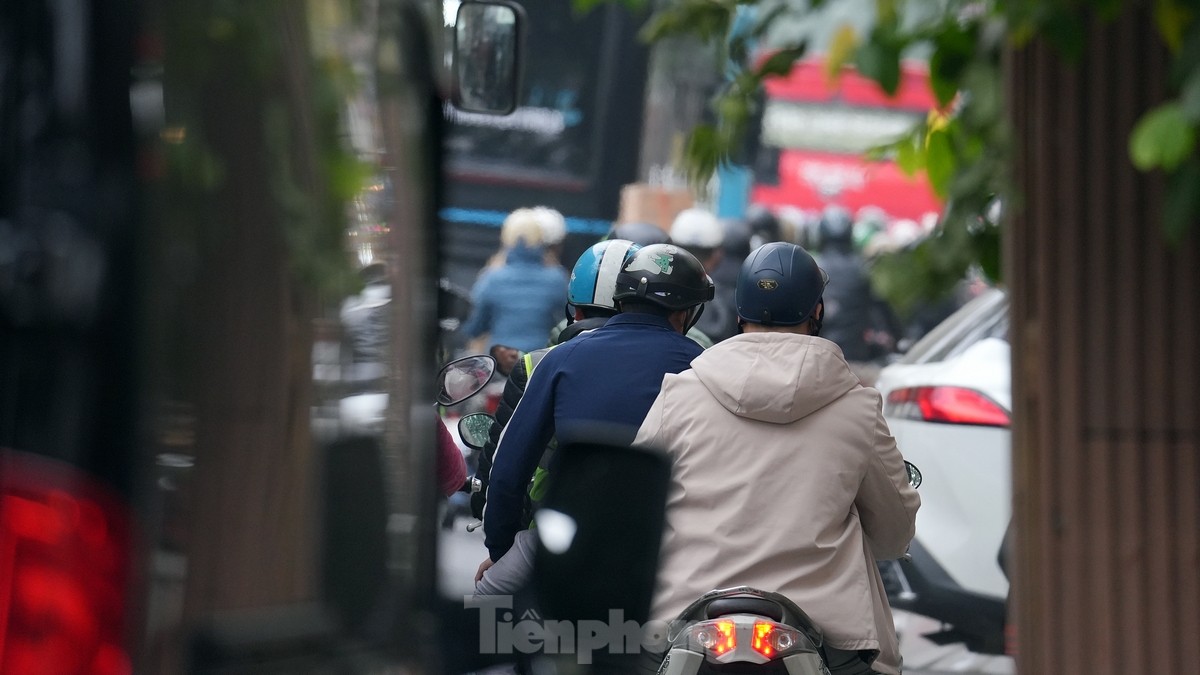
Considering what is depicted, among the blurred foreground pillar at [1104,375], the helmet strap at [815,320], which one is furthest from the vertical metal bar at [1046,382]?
the helmet strap at [815,320]

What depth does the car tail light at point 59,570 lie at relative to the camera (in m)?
1.97

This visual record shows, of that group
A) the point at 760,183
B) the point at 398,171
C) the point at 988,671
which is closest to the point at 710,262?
the point at 988,671

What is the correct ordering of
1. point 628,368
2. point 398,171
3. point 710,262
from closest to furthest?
point 398,171 < point 628,368 < point 710,262

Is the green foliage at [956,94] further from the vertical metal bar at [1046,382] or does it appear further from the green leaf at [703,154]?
the vertical metal bar at [1046,382]

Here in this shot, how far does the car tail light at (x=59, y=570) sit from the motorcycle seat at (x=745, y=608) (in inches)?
74.4

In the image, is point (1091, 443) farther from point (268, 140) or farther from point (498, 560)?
point (268, 140)

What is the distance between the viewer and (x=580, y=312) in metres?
5.52

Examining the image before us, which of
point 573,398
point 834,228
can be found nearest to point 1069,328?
point 573,398

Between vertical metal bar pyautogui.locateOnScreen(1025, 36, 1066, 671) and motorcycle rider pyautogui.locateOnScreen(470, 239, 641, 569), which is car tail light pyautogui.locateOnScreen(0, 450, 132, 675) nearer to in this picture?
motorcycle rider pyautogui.locateOnScreen(470, 239, 641, 569)

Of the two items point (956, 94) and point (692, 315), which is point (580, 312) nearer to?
point (692, 315)

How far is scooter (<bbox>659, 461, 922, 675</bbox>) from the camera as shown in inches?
145

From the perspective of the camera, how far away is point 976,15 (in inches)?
156

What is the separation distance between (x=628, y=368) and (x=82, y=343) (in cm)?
276

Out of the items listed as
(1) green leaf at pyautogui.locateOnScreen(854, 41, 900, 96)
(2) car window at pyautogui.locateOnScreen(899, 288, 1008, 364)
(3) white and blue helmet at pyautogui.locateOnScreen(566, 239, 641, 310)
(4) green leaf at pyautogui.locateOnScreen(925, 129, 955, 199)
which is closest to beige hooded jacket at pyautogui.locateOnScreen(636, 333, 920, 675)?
(4) green leaf at pyautogui.locateOnScreen(925, 129, 955, 199)
